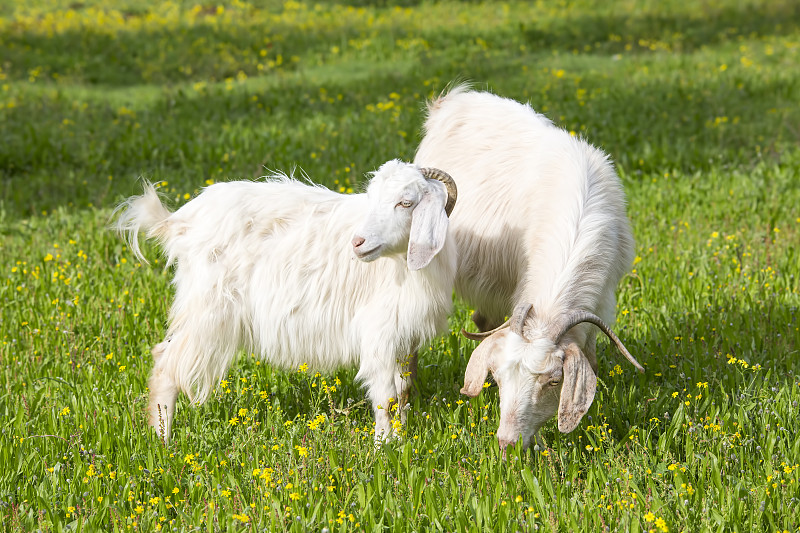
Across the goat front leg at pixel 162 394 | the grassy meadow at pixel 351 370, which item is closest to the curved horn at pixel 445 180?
the grassy meadow at pixel 351 370

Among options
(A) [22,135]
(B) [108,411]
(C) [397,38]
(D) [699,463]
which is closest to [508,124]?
(D) [699,463]

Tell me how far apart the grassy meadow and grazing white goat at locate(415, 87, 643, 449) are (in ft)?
1.22

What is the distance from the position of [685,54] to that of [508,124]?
10.5m

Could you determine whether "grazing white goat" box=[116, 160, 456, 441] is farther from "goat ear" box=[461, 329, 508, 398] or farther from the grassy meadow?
"goat ear" box=[461, 329, 508, 398]

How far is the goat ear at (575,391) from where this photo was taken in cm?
366

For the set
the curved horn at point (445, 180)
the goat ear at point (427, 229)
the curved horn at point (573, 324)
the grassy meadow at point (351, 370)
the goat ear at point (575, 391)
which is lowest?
the grassy meadow at point (351, 370)

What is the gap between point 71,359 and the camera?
509 cm

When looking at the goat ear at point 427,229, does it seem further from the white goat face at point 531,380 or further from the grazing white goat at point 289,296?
the white goat face at point 531,380

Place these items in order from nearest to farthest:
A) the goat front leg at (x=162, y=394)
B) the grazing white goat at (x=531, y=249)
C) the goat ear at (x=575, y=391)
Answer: the goat ear at (x=575, y=391) → the grazing white goat at (x=531, y=249) → the goat front leg at (x=162, y=394)

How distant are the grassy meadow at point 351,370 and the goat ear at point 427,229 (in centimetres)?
96

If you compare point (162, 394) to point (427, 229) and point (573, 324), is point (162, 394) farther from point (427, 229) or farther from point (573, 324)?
point (573, 324)

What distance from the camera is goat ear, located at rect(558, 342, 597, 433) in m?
3.66

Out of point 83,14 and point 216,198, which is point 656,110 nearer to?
point 216,198

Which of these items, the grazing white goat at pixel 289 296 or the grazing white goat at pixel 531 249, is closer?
the grazing white goat at pixel 531 249
